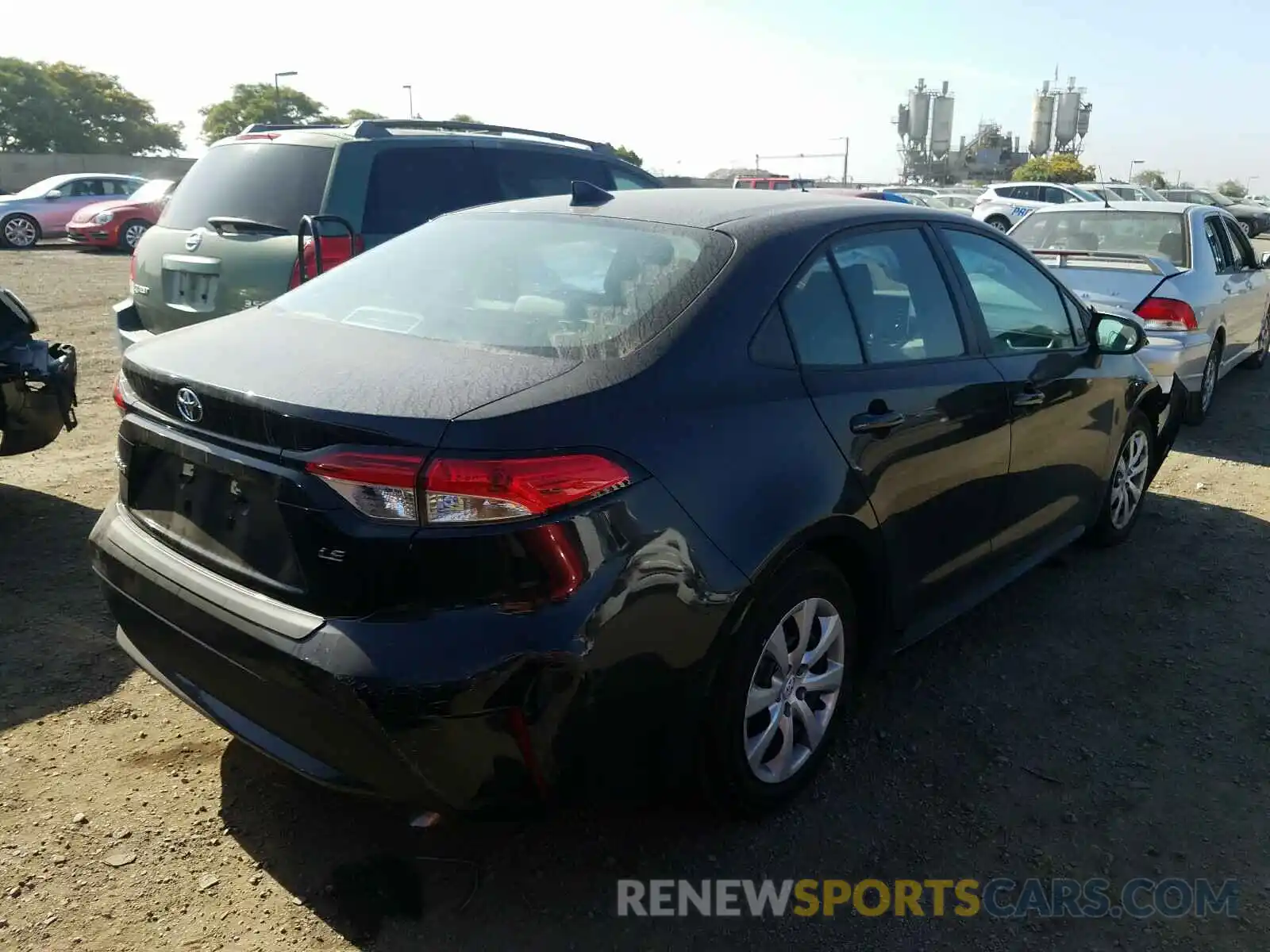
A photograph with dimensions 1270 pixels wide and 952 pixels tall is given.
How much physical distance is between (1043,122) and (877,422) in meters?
105

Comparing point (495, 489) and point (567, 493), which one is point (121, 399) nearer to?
point (495, 489)

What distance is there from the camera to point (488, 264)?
3.02 metres

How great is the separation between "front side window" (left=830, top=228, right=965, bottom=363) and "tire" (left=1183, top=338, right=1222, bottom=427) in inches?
187

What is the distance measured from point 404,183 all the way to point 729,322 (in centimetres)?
384

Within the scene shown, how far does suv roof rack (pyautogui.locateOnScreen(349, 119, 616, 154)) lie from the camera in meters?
5.93

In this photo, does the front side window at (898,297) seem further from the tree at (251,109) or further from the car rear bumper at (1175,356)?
the tree at (251,109)

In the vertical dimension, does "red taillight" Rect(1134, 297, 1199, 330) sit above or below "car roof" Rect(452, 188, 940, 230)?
below

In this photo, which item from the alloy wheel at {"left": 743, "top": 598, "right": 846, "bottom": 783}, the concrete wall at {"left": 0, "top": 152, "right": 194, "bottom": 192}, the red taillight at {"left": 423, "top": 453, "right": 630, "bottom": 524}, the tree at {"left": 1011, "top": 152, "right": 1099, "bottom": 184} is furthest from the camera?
the tree at {"left": 1011, "top": 152, "right": 1099, "bottom": 184}

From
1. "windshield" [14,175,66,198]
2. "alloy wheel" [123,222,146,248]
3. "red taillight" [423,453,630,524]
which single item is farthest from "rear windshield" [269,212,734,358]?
"windshield" [14,175,66,198]

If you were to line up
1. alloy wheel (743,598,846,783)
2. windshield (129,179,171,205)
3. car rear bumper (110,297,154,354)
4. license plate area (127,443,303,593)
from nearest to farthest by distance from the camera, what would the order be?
license plate area (127,443,303,593) < alloy wheel (743,598,846,783) < car rear bumper (110,297,154,354) < windshield (129,179,171,205)

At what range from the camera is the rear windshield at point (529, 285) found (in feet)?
8.50

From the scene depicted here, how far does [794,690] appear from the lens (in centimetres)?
281

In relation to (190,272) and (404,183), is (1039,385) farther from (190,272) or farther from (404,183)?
(190,272)

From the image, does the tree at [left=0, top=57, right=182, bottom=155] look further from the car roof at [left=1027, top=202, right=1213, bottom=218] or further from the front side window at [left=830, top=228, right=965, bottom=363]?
the front side window at [left=830, top=228, right=965, bottom=363]
